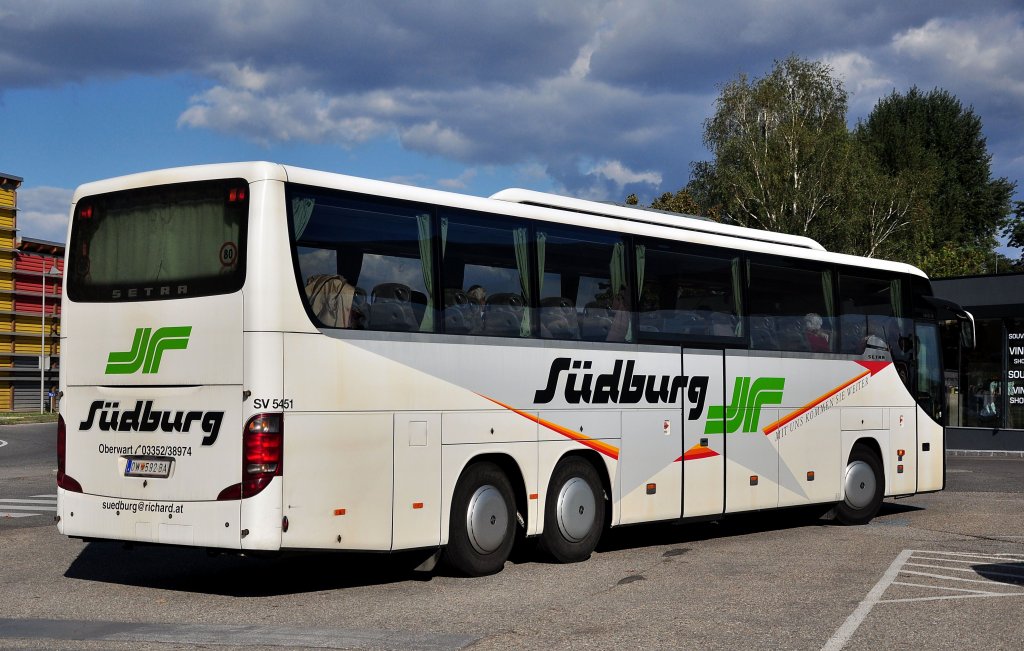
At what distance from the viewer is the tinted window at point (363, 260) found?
1001cm

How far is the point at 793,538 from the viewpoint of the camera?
48.4 ft

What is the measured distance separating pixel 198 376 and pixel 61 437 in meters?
1.70

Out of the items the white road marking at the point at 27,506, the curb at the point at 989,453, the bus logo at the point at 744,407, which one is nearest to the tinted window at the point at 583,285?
the bus logo at the point at 744,407

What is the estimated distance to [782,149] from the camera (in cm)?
5619

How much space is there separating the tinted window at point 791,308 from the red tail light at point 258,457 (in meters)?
6.90

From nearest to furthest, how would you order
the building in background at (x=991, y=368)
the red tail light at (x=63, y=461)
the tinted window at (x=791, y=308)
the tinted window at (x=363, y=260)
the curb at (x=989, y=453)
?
1. the tinted window at (x=363, y=260)
2. the red tail light at (x=63, y=461)
3. the tinted window at (x=791, y=308)
4. the curb at (x=989, y=453)
5. the building in background at (x=991, y=368)

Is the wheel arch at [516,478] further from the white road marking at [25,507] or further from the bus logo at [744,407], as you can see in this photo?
the white road marking at [25,507]

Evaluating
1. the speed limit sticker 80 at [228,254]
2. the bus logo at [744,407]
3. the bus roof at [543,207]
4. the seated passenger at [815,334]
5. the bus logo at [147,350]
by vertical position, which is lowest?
the bus logo at [744,407]

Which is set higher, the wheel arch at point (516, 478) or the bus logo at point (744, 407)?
the bus logo at point (744, 407)

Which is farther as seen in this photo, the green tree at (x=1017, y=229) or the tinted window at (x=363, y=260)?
the green tree at (x=1017, y=229)

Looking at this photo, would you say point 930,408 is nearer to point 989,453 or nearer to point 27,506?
point 27,506

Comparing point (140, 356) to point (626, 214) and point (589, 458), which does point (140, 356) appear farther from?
point (626, 214)

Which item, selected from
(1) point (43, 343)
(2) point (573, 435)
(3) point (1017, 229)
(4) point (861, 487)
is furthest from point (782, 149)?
(1) point (43, 343)

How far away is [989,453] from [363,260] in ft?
90.5
